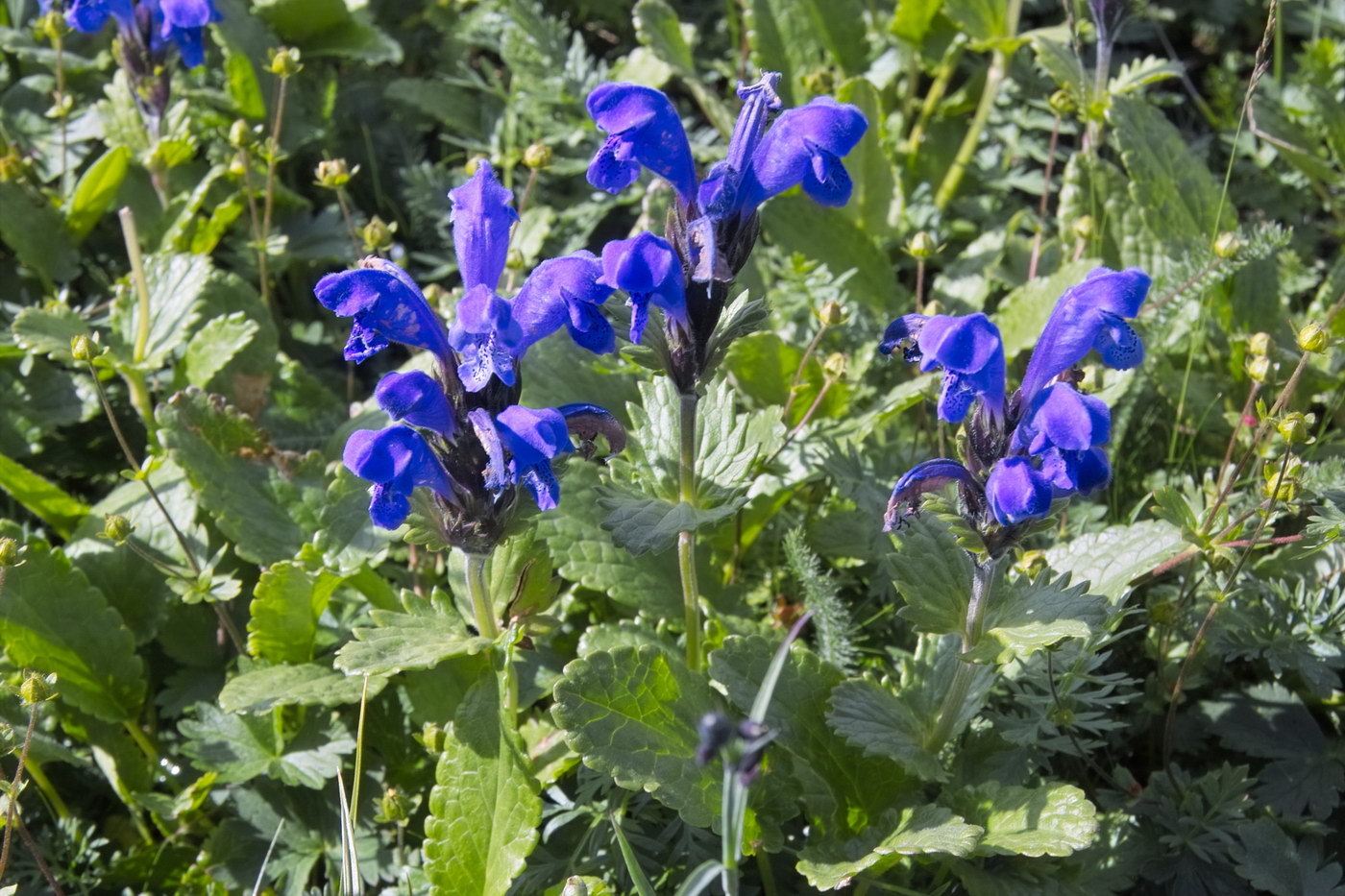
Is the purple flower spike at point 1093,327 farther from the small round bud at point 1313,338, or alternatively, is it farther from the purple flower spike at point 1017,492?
the small round bud at point 1313,338

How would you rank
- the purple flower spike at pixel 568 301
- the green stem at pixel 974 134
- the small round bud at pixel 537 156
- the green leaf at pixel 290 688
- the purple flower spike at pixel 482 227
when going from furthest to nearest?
the green stem at pixel 974 134, the small round bud at pixel 537 156, the green leaf at pixel 290 688, the purple flower spike at pixel 482 227, the purple flower spike at pixel 568 301

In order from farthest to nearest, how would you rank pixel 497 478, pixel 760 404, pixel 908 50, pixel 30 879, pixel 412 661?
1. pixel 908 50
2. pixel 760 404
3. pixel 30 879
4. pixel 412 661
5. pixel 497 478

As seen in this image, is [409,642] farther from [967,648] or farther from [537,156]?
[537,156]

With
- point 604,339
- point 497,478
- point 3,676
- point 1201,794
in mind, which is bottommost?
point 1201,794

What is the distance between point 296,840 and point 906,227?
270 centimetres

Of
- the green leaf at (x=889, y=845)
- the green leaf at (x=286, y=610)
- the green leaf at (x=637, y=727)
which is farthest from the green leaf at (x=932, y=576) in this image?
the green leaf at (x=286, y=610)

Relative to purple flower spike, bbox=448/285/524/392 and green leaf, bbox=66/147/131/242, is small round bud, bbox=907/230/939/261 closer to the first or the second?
purple flower spike, bbox=448/285/524/392

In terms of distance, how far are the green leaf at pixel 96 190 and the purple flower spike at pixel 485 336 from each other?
2.26 meters

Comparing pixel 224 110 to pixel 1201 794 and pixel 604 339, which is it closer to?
pixel 604 339

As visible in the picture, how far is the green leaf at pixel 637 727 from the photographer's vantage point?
7.49ft

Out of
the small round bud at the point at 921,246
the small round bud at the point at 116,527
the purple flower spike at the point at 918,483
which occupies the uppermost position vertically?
the small round bud at the point at 921,246

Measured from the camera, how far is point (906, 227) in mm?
4016

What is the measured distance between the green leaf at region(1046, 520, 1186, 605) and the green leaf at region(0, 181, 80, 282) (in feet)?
10.5

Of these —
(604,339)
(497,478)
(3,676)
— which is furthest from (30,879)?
(604,339)
